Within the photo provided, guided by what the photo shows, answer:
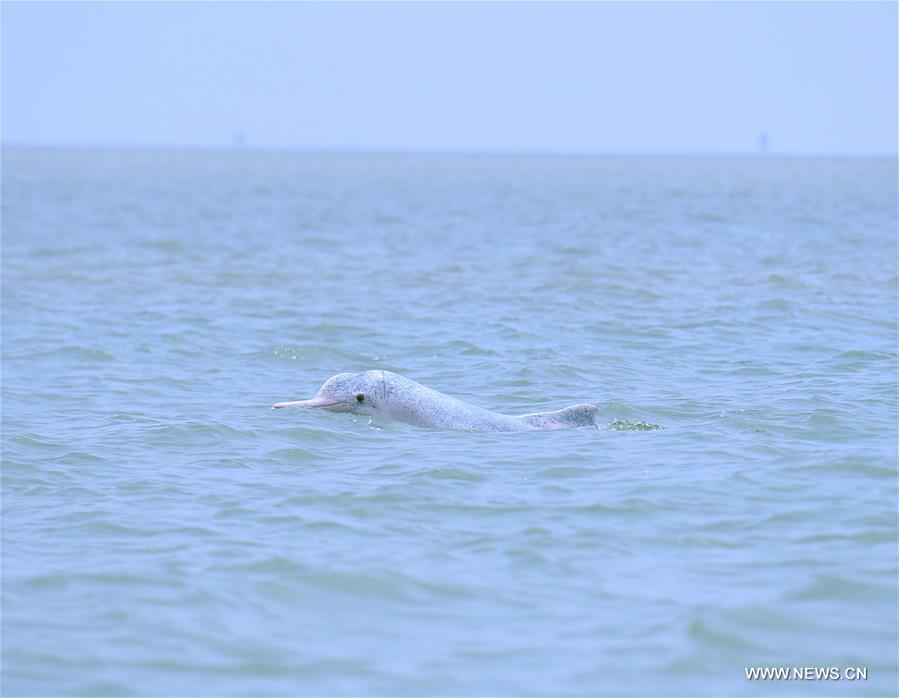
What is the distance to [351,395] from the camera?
14.0 m

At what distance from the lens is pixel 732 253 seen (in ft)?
110

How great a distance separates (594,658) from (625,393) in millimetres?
8053

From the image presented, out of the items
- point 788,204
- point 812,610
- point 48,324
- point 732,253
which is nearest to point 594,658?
point 812,610

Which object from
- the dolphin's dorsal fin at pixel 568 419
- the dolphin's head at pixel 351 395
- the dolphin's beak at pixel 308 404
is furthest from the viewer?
the dolphin's beak at pixel 308 404

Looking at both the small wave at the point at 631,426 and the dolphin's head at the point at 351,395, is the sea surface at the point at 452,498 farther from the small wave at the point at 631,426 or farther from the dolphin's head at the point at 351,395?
the dolphin's head at the point at 351,395

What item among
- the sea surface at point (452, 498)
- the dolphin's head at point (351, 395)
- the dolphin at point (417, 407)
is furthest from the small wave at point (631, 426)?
the dolphin's head at point (351, 395)

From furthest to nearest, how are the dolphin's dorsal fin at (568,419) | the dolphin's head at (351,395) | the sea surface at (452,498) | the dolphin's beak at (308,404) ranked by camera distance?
1. the dolphin's beak at (308,404)
2. the dolphin's head at (351,395)
3. the dolphin's dorsal fin at (568,419)
4. the sea surface at (452,498)

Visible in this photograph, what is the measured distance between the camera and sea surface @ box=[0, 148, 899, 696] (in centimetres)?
767

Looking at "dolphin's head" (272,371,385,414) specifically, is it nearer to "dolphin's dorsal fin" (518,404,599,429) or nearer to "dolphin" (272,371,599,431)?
"dolphin" (272,371,599,431)

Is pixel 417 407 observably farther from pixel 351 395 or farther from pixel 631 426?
pixel 631 426

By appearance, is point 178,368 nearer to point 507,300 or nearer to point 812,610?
point 507,300

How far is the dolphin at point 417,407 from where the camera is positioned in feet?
43.3

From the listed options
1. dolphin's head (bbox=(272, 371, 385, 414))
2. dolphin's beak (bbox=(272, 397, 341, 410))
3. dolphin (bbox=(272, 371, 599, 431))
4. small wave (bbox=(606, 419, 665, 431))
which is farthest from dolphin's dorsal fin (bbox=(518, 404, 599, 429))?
dolphin's beak (bbox=(272, 397, 341, 410))

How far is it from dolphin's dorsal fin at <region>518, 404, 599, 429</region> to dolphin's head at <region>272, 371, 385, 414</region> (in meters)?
1.69
